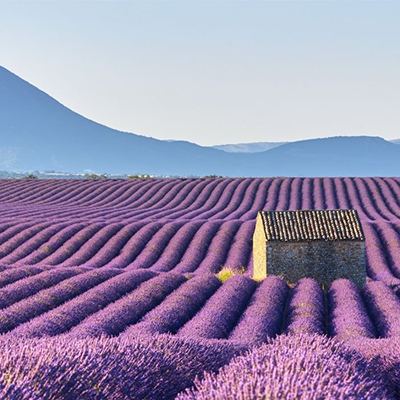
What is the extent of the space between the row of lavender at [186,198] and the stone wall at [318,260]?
700 inches

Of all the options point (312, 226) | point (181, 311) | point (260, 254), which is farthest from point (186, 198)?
point (181, 311)

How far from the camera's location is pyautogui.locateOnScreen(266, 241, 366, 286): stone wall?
96.9ft

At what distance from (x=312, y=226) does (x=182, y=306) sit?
41.9 feet

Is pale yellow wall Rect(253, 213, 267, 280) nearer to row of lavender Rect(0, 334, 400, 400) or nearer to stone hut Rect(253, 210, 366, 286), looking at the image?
stone hut Rect(253, 210, 366, 286)

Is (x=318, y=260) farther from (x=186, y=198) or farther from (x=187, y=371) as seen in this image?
(x=186, y=198)

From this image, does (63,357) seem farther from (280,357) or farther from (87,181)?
(87,181)

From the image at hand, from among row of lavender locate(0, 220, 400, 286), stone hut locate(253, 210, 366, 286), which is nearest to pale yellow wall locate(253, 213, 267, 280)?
stone hut locate(253, 210, 366, 286)

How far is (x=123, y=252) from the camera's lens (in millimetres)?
38250

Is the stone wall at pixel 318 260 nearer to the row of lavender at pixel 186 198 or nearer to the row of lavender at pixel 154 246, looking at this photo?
the row of lavender at pixel 154 246

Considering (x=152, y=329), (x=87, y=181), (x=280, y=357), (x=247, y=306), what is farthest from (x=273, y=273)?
(x=87, y=181)

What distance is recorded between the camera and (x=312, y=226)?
3086cm

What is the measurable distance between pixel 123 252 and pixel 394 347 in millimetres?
28794

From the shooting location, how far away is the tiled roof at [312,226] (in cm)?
2995

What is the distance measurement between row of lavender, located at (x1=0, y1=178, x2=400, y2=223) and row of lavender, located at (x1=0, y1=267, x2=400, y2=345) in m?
23.3
